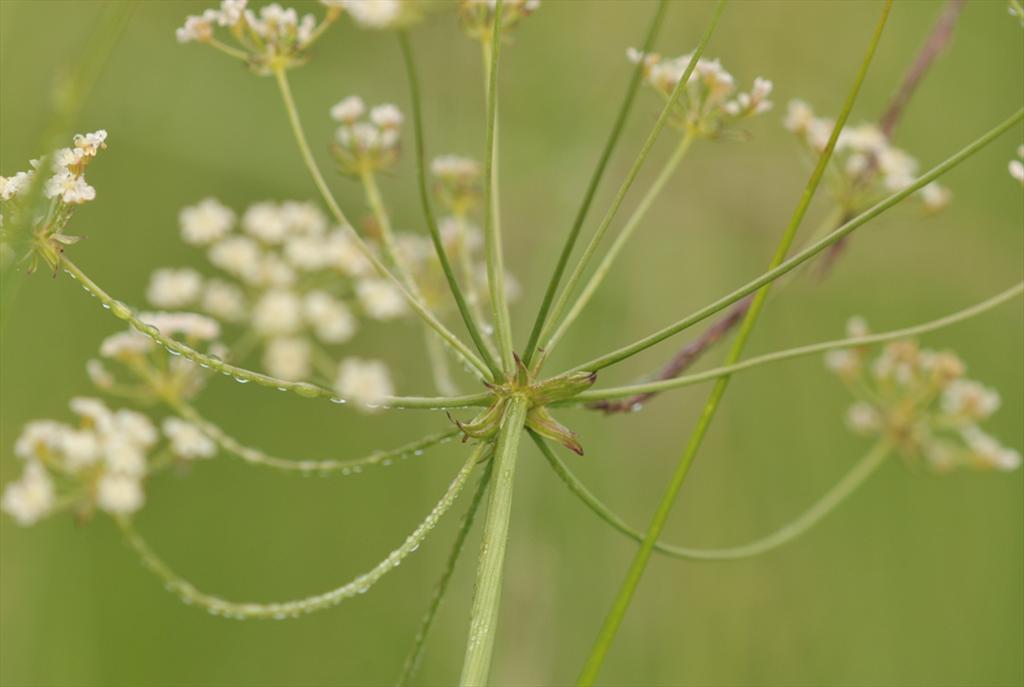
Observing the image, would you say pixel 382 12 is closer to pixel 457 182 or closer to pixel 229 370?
pixel 229 370

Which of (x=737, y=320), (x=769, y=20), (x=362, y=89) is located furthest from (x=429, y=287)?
(x=769, y=20)

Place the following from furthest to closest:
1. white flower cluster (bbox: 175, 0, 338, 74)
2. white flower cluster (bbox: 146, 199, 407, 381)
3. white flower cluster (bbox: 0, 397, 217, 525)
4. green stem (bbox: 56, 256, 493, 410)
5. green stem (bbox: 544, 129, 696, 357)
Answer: white flower cluster (bbox: 146, 199, 407, 381), white flower cluster (bbox: 0, 397, 217, 525), white flower cluster (bbox: 175, 0, 338, 74), green stem (bbox: 544, 129, 696, 357), green stem (bbox: 56, 256, 493, 410)

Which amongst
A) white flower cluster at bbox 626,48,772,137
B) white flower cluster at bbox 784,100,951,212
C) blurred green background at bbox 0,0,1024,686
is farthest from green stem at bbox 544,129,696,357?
blurred green background at bbox 0,0,1024,686

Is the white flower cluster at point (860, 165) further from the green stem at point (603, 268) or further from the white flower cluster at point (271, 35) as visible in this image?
the white flower cluster at point (271, 35)

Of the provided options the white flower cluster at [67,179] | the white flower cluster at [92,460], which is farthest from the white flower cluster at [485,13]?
the white flower cluster at [92,460]

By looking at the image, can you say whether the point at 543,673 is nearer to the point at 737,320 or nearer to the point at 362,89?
the point at 737,320

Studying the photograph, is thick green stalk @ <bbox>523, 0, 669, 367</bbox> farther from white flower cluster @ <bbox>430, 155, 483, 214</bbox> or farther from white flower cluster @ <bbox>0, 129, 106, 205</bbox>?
white flower cluster @ <bbox>430, 155, 483, 214</bbox>
